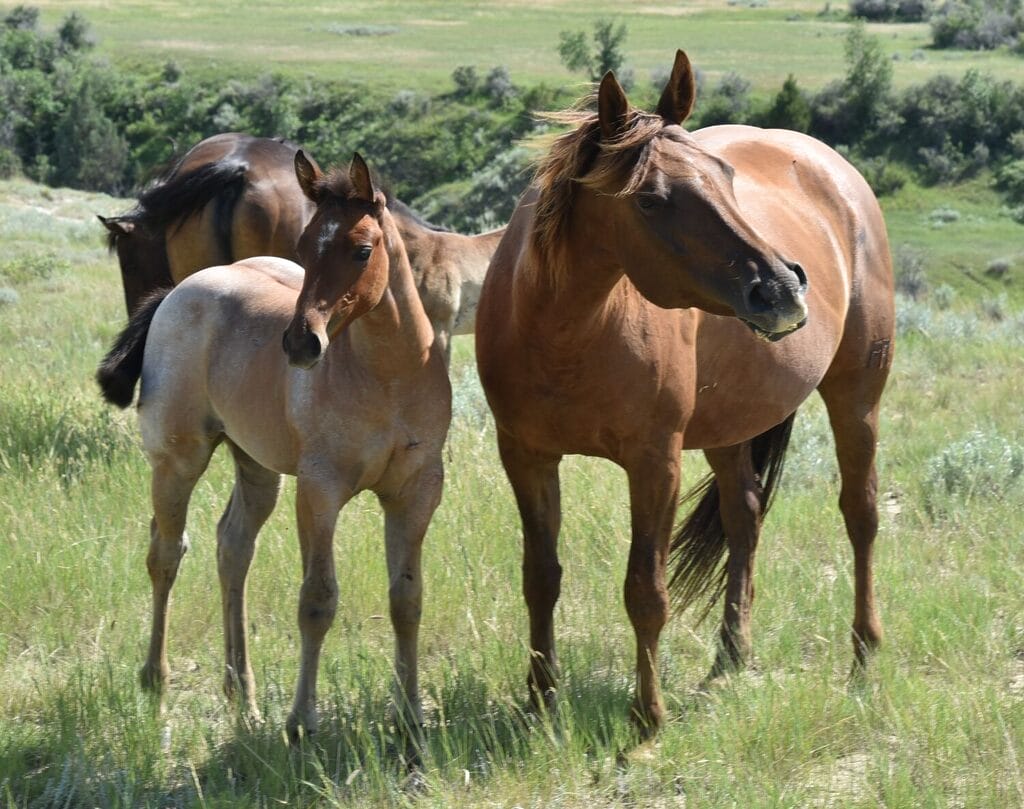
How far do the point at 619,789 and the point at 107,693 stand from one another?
1803 mm

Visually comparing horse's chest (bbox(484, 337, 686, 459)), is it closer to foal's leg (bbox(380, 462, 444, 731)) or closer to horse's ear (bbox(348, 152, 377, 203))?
foal's leg (bbox(380, 462, 444, 731))

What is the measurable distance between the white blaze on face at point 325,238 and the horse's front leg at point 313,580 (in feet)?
2.40

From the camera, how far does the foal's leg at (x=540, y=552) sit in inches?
175

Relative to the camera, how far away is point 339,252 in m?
3.56

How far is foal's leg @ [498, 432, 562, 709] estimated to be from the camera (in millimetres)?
4441

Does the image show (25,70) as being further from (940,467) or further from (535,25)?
(940,467)

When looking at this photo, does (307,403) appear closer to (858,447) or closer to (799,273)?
(799,273)

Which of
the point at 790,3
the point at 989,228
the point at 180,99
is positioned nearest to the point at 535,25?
the point at 790,3

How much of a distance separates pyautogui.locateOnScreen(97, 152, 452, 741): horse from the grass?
48344 mm

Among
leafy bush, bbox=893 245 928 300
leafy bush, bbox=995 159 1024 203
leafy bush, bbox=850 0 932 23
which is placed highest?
leafy bush, bbox=850 0 932 23

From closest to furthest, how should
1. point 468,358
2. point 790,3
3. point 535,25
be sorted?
point 468,358, point 535,25, point 790,3

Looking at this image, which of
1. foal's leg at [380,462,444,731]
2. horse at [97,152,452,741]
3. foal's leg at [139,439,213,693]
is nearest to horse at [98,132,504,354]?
horse at [97,152,452,741]

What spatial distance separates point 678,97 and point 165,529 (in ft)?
7.87

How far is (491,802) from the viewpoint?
369 cm
